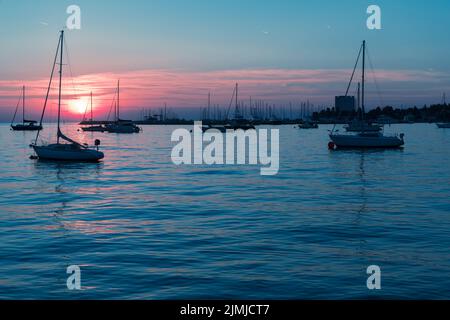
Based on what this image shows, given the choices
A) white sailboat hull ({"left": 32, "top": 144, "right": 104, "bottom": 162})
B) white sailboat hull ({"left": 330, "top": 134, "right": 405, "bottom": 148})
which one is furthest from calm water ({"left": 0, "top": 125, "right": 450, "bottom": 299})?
white sailboat hull ({"left": 330, "top": 134, "right": 405, "bottom": 148})

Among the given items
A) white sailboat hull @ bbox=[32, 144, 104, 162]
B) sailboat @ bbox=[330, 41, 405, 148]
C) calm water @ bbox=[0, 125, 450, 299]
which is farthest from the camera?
sailboat @ bbox=[330, 41, 405, 148]

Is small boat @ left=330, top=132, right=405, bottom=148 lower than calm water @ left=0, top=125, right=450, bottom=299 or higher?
higher

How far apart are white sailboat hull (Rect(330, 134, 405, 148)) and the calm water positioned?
1269 inches

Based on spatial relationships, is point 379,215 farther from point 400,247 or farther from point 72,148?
point 72,148

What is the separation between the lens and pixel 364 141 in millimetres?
67000

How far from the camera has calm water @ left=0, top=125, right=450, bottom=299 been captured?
11.7 meters

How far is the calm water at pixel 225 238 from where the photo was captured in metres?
11.7

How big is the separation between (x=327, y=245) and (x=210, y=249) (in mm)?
3527

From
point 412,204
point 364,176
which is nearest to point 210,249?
point 412,204

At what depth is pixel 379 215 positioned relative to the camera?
21.5m

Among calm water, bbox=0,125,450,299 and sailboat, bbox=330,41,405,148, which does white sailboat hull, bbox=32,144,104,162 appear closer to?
calm water, bbox=0,125,450,299

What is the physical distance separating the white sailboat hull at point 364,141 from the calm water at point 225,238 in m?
32.2

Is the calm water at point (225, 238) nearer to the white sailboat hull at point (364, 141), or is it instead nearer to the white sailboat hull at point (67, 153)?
the white sailboat hull at point (67, 153)

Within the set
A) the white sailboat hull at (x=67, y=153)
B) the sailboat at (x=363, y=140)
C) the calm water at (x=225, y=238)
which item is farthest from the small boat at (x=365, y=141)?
the white sailboat hull at (x=67, y=153)
